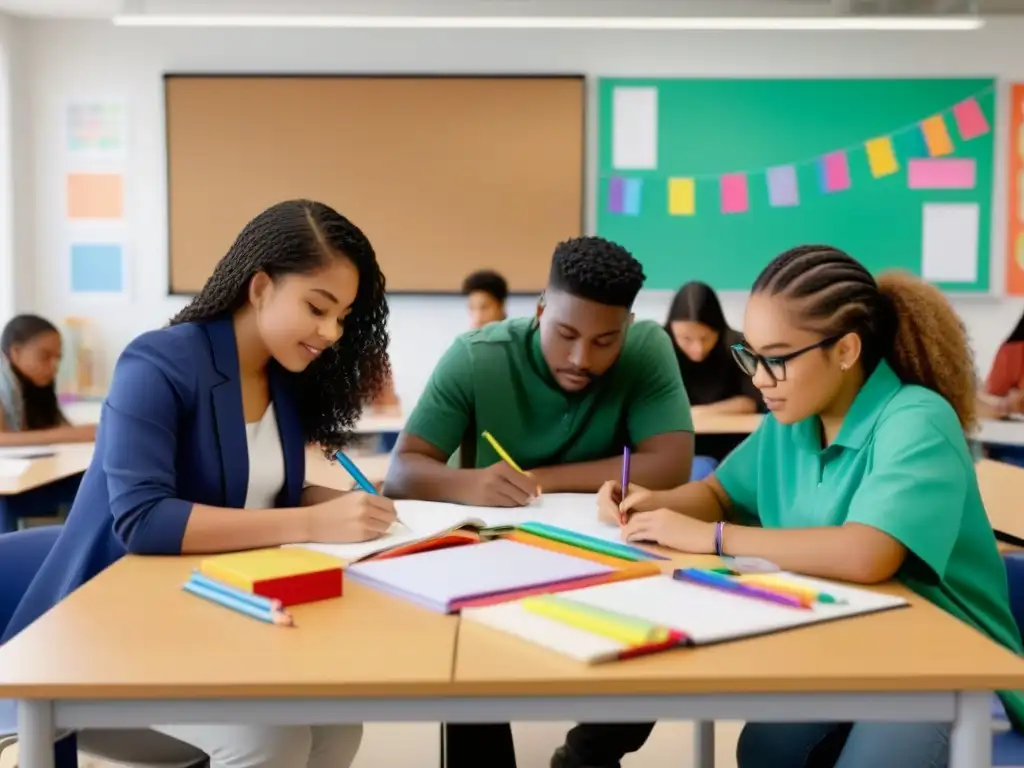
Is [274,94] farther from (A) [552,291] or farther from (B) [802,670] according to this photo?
(B) [802,670]

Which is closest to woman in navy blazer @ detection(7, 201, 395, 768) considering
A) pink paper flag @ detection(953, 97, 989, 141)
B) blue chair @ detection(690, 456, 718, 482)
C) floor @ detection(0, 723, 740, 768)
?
floor @ detection(0, 723, 740, 768)

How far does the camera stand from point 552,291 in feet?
6.86

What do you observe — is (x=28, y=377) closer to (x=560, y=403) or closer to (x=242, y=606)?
(x=560, y=403)

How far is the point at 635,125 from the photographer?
5.27m

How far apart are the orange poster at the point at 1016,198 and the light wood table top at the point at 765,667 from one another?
4.74 meters

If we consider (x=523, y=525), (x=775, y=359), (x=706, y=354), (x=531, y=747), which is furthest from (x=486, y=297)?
(x=775, y=359)

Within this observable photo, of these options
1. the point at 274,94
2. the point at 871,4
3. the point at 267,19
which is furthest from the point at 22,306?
the point at 871,4

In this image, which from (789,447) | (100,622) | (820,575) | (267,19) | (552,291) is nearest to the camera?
(100,622)

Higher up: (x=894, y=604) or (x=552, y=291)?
(x=552, y=291)

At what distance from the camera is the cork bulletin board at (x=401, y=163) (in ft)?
17.2

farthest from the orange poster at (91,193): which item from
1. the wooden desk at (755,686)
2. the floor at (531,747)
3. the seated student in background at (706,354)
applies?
the wooden desk at (755,686)

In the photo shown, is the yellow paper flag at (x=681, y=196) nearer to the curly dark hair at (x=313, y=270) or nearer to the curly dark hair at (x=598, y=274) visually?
the curly dark hair at (x=598, y=274)

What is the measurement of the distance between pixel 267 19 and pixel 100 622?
3860 mm

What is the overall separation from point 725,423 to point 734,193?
1.81 metres
